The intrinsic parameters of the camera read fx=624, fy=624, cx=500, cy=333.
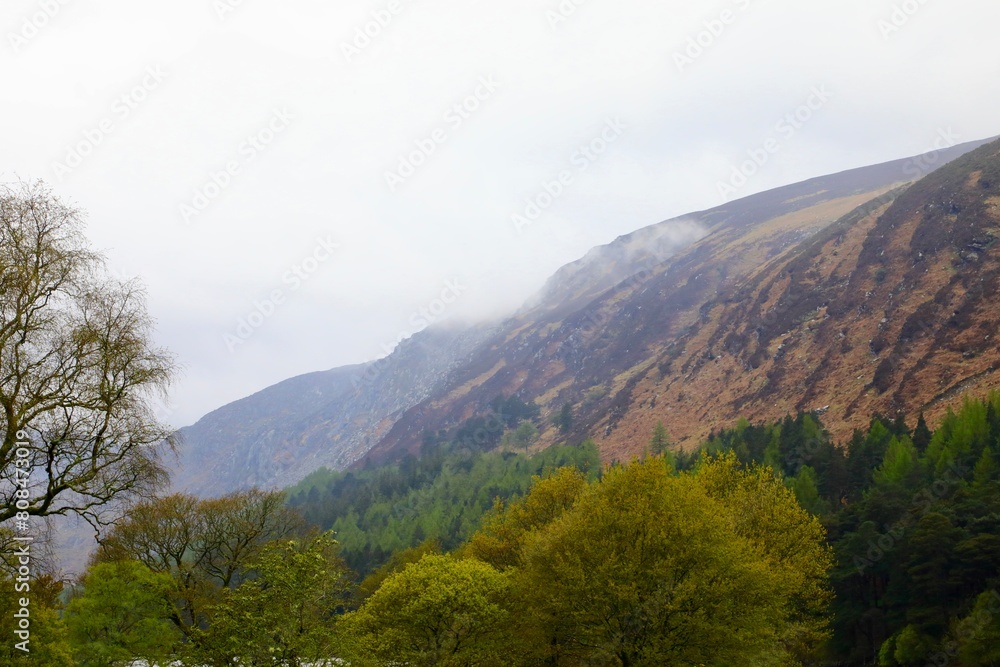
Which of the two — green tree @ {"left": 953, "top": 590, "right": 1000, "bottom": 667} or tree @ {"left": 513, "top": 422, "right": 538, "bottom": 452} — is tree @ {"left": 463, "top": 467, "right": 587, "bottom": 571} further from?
tree @ {"left": 513, "top": 422, "right": 538, "bottom": 452}

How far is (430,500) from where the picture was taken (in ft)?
486

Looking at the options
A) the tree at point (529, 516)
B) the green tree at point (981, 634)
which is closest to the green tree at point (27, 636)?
the tree at point (529, 516)

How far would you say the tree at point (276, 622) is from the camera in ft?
57.3

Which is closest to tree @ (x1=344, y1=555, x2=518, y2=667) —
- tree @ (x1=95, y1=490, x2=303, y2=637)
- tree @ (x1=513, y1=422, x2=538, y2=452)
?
tree @ (x1=95, y1=490, x2=303, y2=637)

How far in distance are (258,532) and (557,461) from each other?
88928 millimetres

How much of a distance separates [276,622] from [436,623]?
13703 millimetres

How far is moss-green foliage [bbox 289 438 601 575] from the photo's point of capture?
110188 mm

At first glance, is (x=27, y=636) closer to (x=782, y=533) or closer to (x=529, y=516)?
(x=529, y=516)

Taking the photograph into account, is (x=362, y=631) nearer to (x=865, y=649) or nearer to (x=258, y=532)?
(x=258, y=532)

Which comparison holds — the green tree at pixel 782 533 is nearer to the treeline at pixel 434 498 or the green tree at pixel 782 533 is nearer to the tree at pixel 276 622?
the tree at pixel 276 622

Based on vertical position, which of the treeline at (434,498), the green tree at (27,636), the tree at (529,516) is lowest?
the treeline at (434,498)

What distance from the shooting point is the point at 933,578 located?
40281mm

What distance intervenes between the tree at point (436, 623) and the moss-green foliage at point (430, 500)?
5201 cm

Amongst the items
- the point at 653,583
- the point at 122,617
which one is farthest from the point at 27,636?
the point at 122,617
